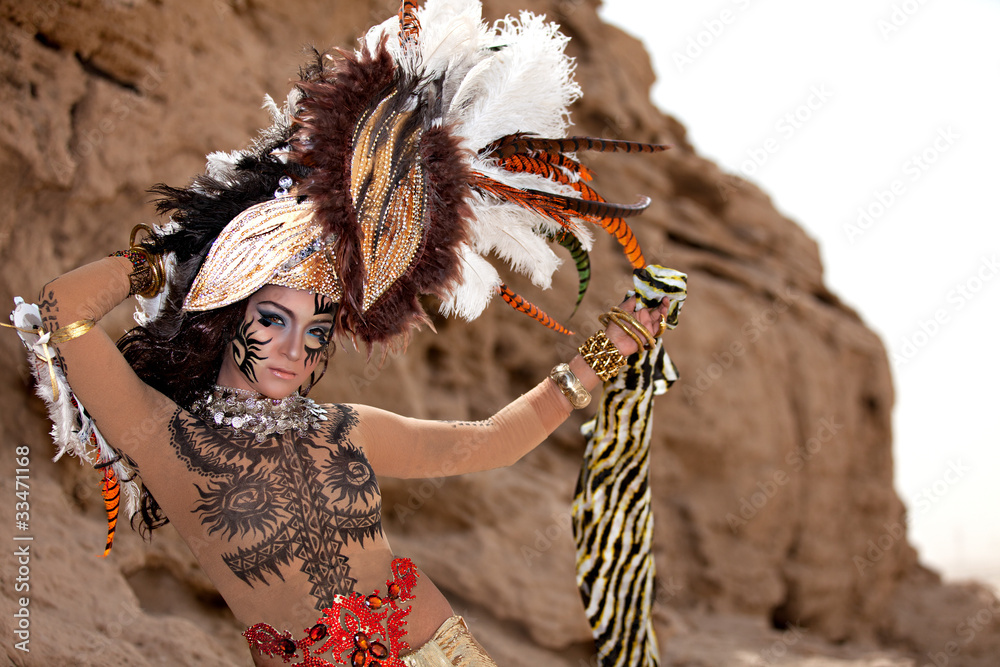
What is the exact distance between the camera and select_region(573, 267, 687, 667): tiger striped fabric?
2.46 metres

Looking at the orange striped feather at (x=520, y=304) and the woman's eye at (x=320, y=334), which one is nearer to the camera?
the woman's eye at (x=320, y=334)

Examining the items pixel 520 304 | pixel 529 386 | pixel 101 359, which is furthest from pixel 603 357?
pixel 529 386

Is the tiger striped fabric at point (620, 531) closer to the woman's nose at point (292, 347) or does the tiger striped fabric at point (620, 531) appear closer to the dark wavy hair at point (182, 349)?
the woman's nose at point (292, 347)

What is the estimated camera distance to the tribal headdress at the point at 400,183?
1910 mm

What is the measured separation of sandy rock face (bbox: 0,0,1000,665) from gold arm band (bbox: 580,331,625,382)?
1785mm

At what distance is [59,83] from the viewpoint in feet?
10.2

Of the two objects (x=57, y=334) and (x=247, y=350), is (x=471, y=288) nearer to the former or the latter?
(x=247, y=350)

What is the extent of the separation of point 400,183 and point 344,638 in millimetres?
1197

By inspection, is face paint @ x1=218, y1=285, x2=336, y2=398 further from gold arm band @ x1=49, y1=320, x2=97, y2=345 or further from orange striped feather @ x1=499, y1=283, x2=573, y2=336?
orange striped feather @ x1=499, y1=283, x2=573, y2=336

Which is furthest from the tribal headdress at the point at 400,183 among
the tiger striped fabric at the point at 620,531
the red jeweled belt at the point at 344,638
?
the red jeweled belt at the point at 344,638

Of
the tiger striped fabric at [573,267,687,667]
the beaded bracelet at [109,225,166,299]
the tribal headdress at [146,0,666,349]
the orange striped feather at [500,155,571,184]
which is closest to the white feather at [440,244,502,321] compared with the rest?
the tribal headdress at [146,0,666,349]

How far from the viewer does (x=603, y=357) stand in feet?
7.70

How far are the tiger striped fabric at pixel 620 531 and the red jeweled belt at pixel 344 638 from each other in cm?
79

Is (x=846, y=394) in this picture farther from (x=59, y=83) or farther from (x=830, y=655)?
(x=59, y=83)
